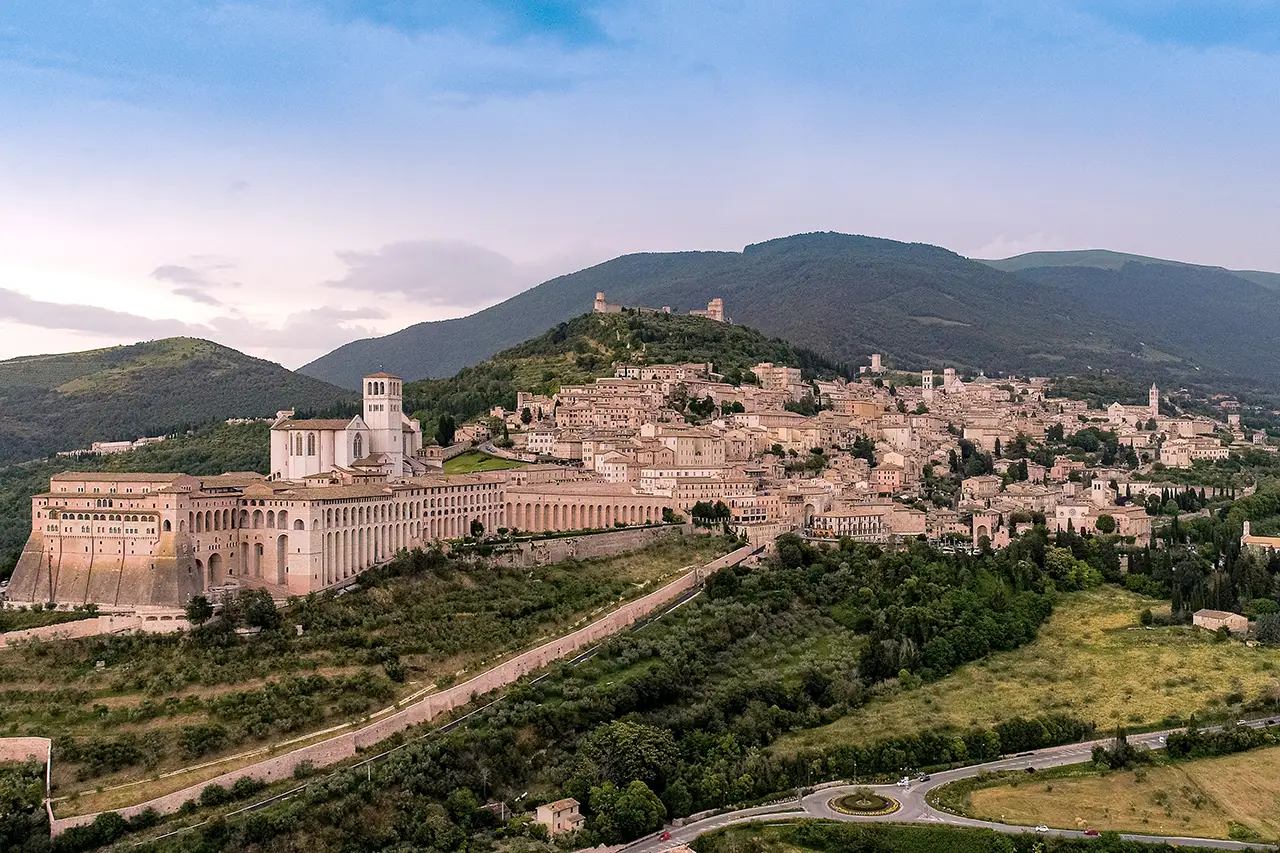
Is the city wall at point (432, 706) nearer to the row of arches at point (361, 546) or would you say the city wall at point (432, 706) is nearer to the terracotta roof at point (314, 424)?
the row of arches at point (361, 546)

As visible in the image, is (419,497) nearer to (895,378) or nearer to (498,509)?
(498,509)

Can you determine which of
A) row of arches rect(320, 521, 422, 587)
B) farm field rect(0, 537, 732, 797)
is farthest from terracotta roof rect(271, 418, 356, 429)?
farm field rect(0, 537, 732, 797)

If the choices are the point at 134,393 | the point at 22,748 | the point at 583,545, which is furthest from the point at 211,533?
the point at 134,393

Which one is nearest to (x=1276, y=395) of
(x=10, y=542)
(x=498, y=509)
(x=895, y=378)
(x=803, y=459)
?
(x=895, y=378)

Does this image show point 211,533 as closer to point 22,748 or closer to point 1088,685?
point 22,748

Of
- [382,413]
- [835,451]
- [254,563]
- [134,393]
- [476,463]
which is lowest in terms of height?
[254,563]

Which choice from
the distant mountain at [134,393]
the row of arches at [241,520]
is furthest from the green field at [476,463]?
the distant mountain at [134,393]

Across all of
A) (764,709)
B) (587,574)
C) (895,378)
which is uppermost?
(895,378)

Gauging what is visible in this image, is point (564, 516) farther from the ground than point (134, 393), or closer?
closer
